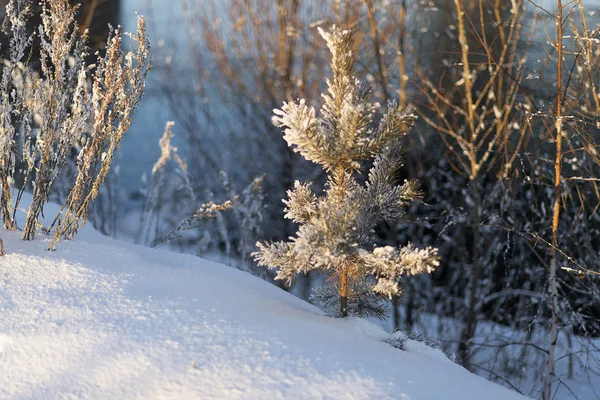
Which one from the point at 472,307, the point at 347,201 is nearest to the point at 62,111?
the point at 347,201

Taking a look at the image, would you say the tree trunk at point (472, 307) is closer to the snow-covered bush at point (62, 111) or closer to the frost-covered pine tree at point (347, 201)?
the frost-covered pine tree at point (347, 201)

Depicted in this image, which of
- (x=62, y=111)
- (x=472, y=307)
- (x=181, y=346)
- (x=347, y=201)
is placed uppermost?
(x=62, y=111)

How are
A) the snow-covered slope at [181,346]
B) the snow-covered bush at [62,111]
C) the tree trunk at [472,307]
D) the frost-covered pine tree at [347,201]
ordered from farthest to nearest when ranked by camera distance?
the tree trunk at [472,307]
the snow-covered bush at [62,111]
the frost-covered pine tree at [347,201]
the snow-covered slope at [181,346]

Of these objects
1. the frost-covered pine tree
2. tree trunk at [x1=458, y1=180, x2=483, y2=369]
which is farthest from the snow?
tree trunk at [x1=458, y1=180, x2=483, y2=369]

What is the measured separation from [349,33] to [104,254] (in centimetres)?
136

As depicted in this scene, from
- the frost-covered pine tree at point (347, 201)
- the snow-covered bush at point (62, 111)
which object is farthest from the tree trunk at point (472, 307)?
the snow-covered bush at point (62, 111)

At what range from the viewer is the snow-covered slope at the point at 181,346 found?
5.82 feet

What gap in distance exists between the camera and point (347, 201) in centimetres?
224

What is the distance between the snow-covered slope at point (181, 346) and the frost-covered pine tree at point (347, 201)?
182 mm

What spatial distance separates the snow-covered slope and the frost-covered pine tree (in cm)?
18

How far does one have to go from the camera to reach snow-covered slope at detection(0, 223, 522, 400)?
69.9 inches

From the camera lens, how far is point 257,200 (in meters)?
5.76

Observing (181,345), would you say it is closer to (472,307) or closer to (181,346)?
(181,346)

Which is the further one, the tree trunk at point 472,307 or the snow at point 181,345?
the tree trunk at point 472,307
